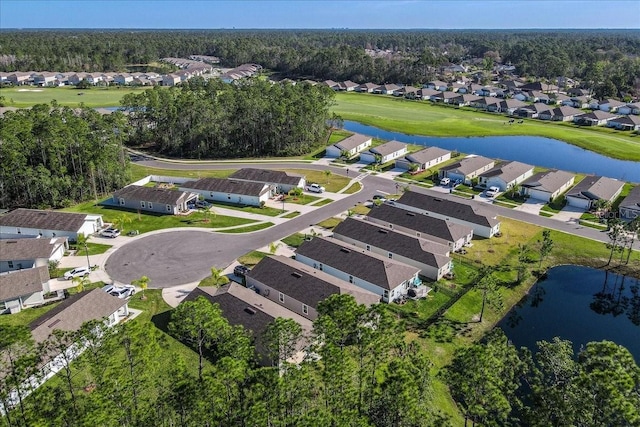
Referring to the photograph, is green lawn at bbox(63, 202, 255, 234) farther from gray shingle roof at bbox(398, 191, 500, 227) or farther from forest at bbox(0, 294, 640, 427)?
forest at bbox(0, 294, 640, 427)

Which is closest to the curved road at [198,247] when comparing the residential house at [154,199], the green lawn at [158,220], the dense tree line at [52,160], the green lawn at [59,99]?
the green lawn at [158,220]

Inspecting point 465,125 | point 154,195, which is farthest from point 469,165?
point 154,195

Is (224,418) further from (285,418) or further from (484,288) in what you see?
(484,288)

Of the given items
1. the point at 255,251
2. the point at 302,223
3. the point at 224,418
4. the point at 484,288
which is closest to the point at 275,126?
the point at 302,223

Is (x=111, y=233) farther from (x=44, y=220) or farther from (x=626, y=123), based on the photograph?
(x=626, y=123)

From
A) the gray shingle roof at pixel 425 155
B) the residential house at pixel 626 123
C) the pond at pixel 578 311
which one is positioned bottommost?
the pond at pixel 578 311

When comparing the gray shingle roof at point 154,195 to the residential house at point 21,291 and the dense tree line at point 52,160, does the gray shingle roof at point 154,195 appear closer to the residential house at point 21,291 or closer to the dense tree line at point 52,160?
the dense tree line at point 52,160
